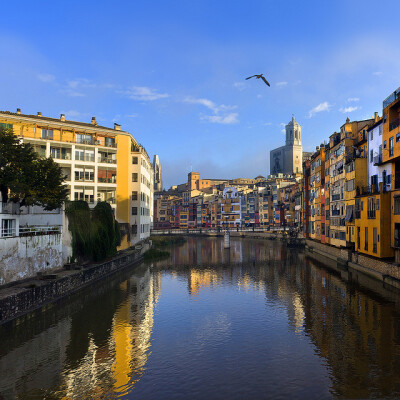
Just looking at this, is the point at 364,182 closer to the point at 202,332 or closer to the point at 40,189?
the point at 202,332

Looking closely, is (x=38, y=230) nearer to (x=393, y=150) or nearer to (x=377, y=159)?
(x=393, y=150)

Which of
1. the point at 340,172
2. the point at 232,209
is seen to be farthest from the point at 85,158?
the point at 232,209

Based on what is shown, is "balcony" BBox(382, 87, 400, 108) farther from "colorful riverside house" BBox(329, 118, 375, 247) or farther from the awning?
the awning

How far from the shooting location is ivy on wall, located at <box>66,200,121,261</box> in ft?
150

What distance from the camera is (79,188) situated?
66.6 m

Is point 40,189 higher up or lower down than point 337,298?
higher up

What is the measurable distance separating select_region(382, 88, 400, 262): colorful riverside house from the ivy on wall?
3803 cm

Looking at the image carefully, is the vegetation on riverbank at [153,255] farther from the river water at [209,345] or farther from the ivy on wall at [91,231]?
the river water at [209,345]

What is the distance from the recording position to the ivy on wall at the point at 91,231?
45812mm

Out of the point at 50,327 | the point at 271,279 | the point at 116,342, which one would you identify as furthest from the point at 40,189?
the point at 271,279

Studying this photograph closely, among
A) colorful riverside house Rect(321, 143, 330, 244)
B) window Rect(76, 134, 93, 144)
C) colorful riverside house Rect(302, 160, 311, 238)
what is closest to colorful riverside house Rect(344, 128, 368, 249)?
colorful riverside house Rect(321, 143, 330, 244)

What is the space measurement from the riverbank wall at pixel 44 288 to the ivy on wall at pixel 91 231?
2.34 meters

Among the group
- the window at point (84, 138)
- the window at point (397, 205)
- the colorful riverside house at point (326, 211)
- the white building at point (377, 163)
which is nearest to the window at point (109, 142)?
Answer: the window at point (84, 138)

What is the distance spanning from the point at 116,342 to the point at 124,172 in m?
50.4
